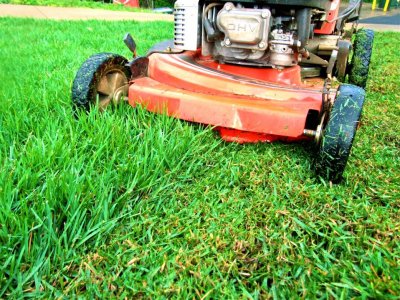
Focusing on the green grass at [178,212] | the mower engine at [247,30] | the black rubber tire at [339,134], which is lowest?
the green grass at [178,212]

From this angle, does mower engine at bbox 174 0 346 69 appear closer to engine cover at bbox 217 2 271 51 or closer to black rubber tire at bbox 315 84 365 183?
engine cover at bbox 217 2 271 51

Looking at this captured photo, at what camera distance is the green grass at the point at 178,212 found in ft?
4.02

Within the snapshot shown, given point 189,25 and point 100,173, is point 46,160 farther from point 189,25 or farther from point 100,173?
point 189,25

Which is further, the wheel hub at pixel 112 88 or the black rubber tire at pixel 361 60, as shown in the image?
the black rubber tire at pixel 361 60

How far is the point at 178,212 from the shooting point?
1.56 m


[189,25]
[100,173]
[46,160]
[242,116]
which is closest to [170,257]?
[100,173]

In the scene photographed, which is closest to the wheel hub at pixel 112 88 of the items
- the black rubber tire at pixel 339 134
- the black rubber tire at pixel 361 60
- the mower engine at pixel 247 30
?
the mower engine at pixel 247 30

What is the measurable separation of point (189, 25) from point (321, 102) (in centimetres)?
80

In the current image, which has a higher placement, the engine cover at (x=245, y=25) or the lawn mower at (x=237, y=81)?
the engine cover at (x=245, y=25)

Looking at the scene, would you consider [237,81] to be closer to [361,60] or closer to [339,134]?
[339,134]

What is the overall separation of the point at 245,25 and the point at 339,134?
710 mm

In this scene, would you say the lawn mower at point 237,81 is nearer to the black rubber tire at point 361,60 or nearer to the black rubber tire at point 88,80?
the black rubber tire at point 88,80

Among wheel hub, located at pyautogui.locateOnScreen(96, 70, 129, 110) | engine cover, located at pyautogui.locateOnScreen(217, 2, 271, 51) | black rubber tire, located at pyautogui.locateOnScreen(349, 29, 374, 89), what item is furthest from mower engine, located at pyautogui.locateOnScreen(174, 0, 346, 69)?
black rubber tire, located at pyautogui.locateOnScreen(349, 29, 374, 89)

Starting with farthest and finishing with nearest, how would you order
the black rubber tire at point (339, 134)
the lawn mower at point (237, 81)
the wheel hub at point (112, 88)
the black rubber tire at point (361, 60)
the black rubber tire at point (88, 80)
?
the black rubber tire at point (361, 60)
the wheel hub at point (112, 88)
the black rubber tire at point (88, 80)
the lawn mower at point (237, 81)
the black rubber tire at point (339, 134)
